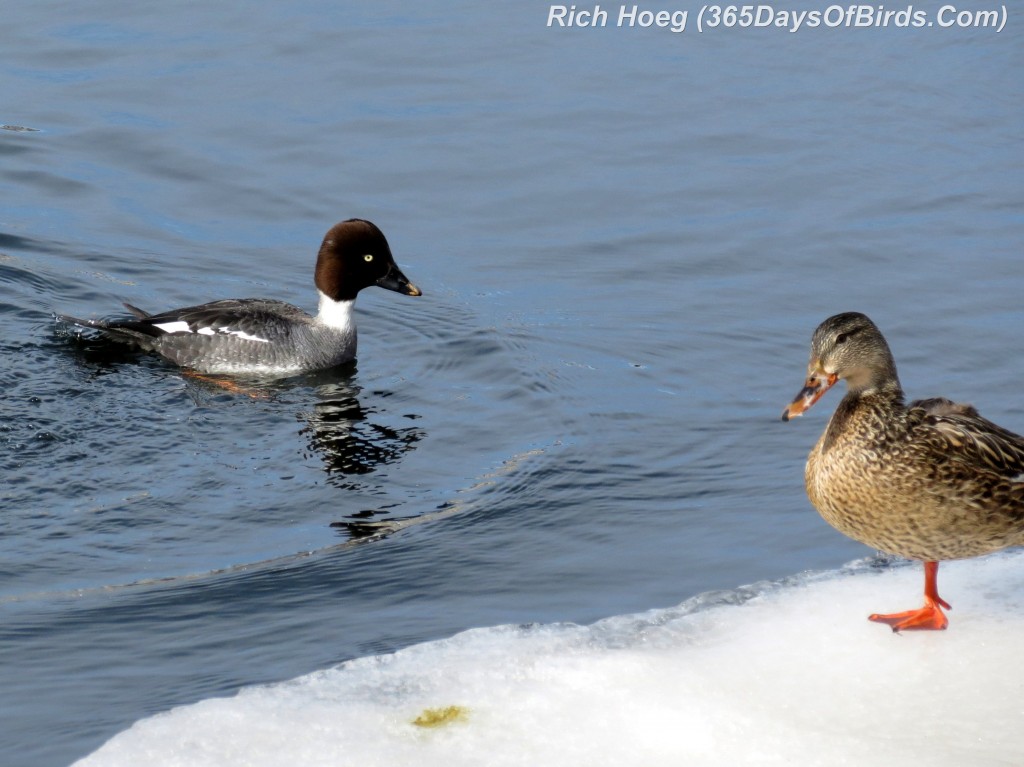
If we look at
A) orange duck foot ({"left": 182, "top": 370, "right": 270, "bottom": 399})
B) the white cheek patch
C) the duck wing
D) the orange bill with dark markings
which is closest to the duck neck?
orange duck foot ({"left": 182, "top": 370, "right": 270, "bottom": 399})

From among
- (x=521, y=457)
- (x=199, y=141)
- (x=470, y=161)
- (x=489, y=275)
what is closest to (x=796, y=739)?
(x=521, y=457)

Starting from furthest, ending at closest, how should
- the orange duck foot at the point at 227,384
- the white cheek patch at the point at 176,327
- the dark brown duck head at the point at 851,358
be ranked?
the white cheek patch at the point at 176,327, the orange duck foot at the point at 227,384, the dark brown duck head at the point at 851,358

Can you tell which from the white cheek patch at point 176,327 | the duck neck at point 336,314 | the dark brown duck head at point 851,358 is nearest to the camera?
the dark brown duck head at point 851,358

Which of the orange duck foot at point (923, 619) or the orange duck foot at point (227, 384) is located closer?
the orange duck foot at point (923, 619)

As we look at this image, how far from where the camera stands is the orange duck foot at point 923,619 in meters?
6.28

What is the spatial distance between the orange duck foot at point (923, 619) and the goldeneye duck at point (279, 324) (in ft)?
19.0

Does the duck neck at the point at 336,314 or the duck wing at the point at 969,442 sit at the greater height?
the duck wing at the point at 969,442

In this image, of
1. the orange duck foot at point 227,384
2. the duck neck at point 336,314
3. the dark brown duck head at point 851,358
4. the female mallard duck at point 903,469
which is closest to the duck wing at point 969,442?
the female mallard duck at point 903,469

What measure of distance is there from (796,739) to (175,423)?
529 centimetres

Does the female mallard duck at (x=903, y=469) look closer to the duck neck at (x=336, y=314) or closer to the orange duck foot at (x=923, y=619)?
the orange duck foot at (x=923, y=619)

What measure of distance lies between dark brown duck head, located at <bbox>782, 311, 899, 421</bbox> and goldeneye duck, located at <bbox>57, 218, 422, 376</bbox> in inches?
216

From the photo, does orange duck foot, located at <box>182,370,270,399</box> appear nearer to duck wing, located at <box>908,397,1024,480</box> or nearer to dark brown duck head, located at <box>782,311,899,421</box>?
dark brown duck head, located at <box>782,311,899,421</box>

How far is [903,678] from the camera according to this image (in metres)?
5.99

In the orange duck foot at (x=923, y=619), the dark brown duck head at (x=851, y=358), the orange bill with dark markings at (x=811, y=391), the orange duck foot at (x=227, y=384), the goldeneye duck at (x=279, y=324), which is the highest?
the dark brown duck head at (x=851, y=358)
